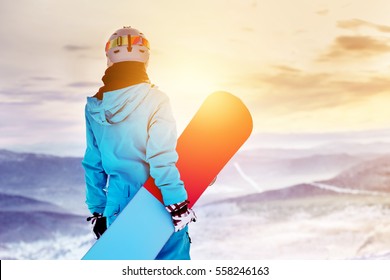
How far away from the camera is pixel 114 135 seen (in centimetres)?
193

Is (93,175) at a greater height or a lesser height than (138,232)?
greater

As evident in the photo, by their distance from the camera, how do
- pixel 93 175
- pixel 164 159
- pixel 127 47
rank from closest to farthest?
pixel 164 159, pixel 127 47, pixel 93 175

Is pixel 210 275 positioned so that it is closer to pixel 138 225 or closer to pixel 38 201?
pixel 138 225

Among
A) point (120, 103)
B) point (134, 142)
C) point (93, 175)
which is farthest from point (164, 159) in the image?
point (93, 175)

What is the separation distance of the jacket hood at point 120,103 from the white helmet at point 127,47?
12 cm

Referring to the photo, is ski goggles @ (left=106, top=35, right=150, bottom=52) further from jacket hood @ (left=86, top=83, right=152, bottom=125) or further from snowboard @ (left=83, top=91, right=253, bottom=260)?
snowboard @ (left=83, top=91, right=253, bottom=260)

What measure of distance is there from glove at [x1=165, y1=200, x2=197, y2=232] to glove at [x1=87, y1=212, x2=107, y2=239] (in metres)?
0.36

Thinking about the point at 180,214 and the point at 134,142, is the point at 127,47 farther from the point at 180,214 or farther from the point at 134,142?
the point at 180,214

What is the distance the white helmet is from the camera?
1.96 m

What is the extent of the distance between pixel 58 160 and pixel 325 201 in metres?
1.87

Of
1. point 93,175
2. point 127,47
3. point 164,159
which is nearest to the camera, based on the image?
point 164,159

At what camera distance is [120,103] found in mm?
1911

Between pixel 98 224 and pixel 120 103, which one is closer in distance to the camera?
pixel 120 103

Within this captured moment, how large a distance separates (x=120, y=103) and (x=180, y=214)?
0.46 meters
